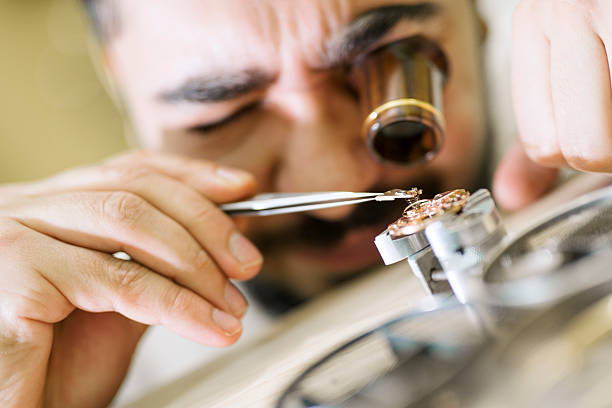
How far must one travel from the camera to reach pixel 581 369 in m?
0.28

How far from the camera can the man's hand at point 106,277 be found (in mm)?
596

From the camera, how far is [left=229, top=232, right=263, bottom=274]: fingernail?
68cm

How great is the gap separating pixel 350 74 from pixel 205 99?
0.82 ft

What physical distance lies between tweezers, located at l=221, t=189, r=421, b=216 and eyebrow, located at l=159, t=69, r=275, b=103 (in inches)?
9.5

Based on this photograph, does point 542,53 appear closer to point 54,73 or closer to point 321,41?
point 321,41

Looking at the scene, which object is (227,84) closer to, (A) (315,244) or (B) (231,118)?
(B) (231,118)

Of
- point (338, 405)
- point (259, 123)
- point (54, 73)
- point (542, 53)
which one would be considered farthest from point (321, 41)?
point (54, 73)

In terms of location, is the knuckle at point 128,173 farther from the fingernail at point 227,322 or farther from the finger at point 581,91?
the finger at point 581,91

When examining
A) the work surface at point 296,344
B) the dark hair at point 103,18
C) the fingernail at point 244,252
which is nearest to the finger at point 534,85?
the work surface at point 296,344

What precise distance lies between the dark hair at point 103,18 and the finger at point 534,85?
776 millimetres

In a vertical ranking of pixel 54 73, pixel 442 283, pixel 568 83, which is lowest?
pixel 442 283

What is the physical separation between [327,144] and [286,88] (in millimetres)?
118

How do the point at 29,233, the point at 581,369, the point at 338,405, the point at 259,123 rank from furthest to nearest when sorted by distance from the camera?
the point at 259,123, the point at 29,233, the point at 338,405, the point at 581,369

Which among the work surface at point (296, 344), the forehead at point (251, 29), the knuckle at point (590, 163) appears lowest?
the work surface at point (296, 344)
